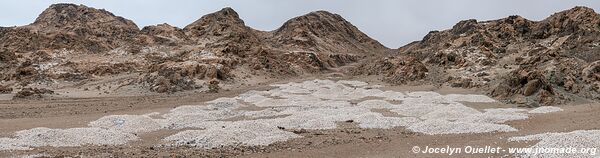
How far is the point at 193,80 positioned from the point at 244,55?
20.4 m

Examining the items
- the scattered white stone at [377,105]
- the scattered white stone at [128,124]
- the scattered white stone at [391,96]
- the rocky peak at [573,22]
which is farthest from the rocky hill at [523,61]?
the scattered white stone at [128,124]

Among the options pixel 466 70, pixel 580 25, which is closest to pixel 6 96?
pixel 466 70

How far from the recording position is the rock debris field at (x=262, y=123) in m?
22.0

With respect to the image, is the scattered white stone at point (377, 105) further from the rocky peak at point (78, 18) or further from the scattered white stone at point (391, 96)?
the rocky peak at point (78, 18)

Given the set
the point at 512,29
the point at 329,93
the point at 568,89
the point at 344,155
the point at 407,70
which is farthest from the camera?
the point at 512,29

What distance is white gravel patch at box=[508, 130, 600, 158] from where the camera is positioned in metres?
15.9

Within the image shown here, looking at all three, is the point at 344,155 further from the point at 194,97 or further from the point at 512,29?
the point at 512,29

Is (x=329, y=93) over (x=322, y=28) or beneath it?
beneath

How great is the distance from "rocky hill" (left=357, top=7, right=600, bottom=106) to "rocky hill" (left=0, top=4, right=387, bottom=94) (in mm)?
20111

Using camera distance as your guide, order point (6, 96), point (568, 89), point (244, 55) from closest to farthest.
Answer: point (568, 89) < point (6, 96) < point (244, 55)

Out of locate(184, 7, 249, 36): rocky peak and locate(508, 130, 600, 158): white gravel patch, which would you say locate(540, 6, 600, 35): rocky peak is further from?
locate(184, 7, 249, 36): rocky peak

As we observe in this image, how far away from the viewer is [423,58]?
72625mm

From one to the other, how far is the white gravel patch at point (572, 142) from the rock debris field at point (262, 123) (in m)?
0.04

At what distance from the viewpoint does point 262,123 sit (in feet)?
82.4
